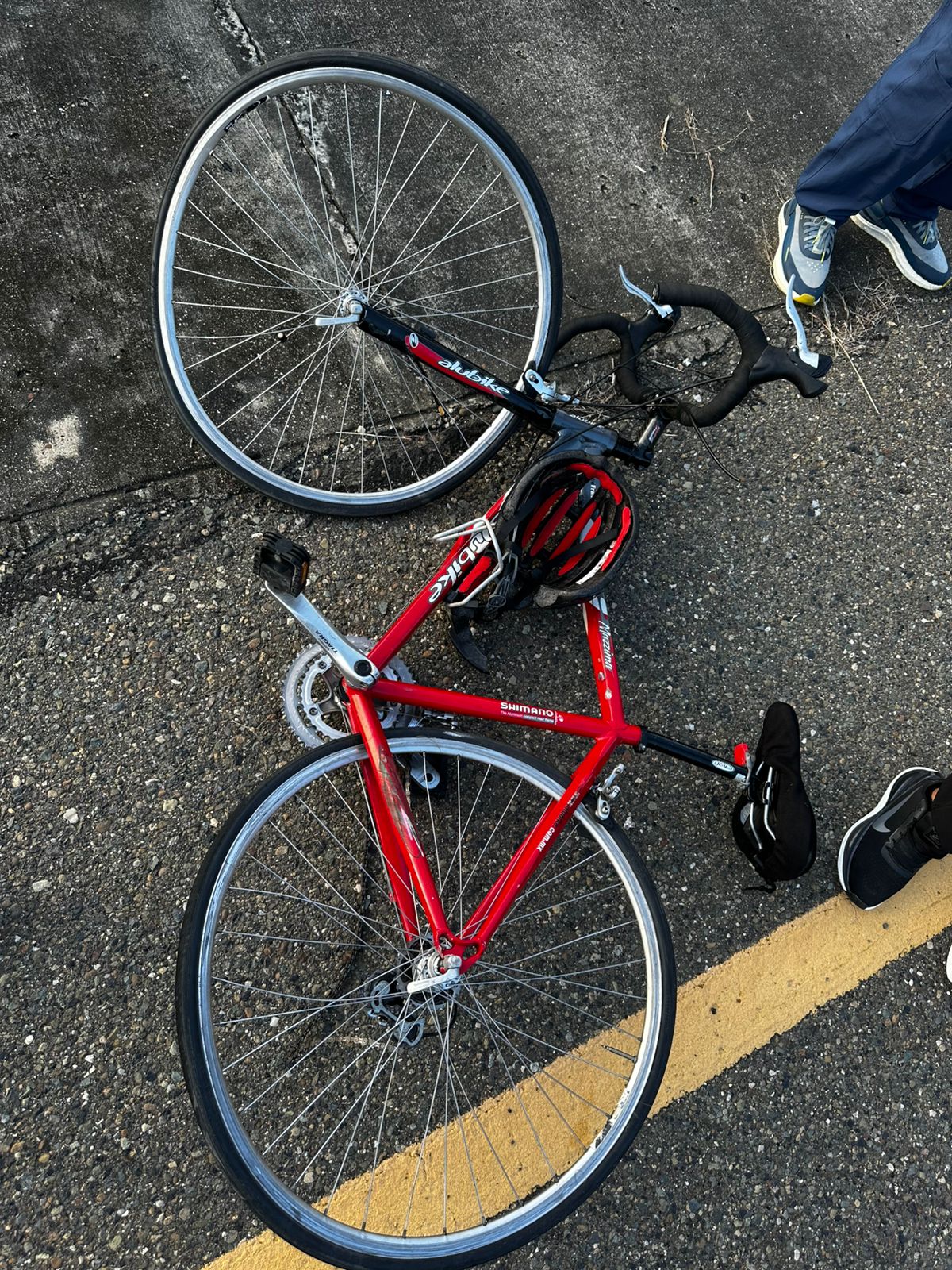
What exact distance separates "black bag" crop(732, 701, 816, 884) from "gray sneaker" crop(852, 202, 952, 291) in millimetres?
2120

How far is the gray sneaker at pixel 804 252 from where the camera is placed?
342 cm

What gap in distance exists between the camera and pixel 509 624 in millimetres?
2877

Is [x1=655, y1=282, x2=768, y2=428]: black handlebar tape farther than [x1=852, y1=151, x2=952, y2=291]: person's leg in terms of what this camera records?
No

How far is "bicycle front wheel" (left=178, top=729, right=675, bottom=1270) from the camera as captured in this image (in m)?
2.19

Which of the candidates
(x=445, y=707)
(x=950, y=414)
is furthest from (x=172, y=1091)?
(x=950, y=414)

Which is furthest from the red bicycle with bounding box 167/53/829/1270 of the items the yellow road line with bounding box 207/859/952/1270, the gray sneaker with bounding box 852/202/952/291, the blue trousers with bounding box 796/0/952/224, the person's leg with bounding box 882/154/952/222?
the gray sneaker with bounding box 852/202/952/291

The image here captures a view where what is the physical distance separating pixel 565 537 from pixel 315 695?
0.87 m

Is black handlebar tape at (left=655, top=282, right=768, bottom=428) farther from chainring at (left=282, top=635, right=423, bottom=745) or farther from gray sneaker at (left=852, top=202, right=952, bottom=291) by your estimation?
gray sneaker at (left=852, top=202, right=952, bottom=291)

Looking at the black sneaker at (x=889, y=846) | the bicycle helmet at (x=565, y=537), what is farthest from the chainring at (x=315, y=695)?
the black sneaker at (x=889, y=846)

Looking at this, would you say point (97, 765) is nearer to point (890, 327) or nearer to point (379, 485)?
point (379, 485)

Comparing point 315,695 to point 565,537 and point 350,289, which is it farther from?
point 350,289

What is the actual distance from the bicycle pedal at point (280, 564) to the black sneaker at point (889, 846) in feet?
6.27

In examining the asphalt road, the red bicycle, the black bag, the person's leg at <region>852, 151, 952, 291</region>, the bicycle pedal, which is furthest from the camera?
the person's leg at <region>852, 151, 952, 291</region>

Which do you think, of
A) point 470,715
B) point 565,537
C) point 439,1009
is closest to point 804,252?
point 565,537
